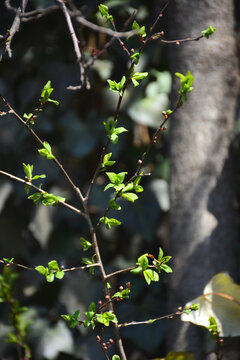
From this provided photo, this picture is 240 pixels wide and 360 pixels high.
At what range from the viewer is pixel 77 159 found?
4.93 ft

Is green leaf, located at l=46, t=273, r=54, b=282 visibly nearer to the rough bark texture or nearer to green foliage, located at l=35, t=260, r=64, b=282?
green foliage, located at l=35, t=260, r=64, b=282

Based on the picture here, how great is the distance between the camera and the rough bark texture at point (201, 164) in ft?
3.67

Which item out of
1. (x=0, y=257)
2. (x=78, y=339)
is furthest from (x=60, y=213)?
(x=78, y=339)

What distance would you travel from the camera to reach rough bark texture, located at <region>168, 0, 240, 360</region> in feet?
3.67

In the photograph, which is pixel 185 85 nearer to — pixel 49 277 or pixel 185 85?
pixel 185 85

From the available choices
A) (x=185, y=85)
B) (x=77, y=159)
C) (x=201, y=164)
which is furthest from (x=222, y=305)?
(x=77, y=159)

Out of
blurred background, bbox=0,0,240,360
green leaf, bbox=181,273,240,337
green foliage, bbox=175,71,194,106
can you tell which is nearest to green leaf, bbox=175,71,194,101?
green foliage, bbox=175,71,194,106

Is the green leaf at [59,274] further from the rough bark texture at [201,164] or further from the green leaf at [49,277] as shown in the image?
the rough bark texture at [201,164]

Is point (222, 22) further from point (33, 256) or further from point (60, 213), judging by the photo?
point (33, 256)

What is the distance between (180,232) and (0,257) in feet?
2.03

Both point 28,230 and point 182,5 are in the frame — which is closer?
point 182,5

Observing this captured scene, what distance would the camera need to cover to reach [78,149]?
1385mm

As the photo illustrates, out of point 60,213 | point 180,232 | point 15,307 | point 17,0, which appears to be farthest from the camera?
point 60,213

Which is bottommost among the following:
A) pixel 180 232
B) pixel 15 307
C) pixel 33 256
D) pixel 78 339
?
pixel 78 339
